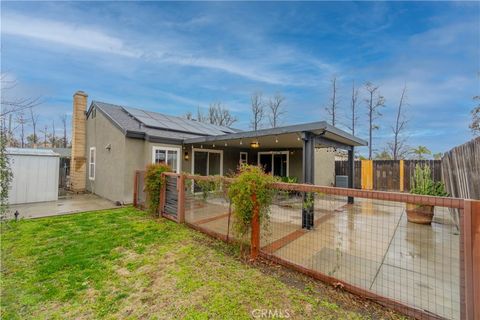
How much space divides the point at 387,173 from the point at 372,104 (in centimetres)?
905

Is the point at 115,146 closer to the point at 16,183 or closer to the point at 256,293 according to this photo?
the point at 16,183

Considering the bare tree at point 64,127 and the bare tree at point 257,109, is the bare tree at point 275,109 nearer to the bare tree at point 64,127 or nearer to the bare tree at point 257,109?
the bare tree at point 257,109

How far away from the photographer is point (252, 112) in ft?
86.3

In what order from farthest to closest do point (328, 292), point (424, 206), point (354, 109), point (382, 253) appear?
1. point (354, 109)
2. point (424, 206)
3. point (382, 253)
4. point (328, 292)

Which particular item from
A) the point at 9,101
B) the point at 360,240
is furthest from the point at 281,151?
the point at 9,101

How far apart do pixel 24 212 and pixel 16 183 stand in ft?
6.35

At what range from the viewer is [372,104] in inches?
770

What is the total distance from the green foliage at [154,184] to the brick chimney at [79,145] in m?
6.69

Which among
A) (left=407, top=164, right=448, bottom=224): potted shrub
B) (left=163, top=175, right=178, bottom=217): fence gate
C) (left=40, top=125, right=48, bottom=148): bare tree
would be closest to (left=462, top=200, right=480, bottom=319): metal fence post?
(left=407, top=164, right=448, bottom=224): potted shrub

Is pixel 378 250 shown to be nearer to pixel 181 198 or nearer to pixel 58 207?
pixel 181 198

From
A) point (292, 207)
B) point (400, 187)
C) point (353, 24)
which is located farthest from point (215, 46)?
point (400, 187)

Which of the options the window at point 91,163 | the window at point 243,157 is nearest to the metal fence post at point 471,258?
the window at point 243,157

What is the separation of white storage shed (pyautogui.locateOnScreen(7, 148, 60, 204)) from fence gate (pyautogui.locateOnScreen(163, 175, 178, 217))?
573 centimetres

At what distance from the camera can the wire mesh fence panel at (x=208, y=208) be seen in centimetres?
484
